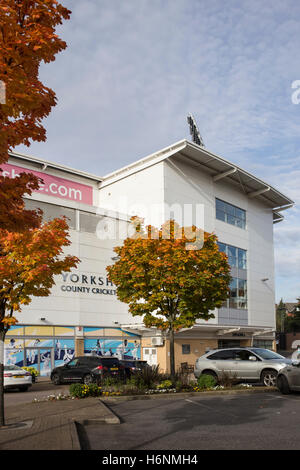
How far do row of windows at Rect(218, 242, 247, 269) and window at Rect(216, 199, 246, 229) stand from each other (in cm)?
235

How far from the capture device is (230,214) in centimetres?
4619

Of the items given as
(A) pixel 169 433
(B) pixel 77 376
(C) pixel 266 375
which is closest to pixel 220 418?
(A) pixel 169 433

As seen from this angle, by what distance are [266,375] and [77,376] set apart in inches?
376

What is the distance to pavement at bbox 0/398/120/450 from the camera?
25.8ft

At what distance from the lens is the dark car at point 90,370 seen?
22.7 metres

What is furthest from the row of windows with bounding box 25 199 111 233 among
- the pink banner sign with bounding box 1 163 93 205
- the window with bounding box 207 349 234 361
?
the window with bounding box 207 349 234 361

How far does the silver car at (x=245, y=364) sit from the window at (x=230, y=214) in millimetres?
25019

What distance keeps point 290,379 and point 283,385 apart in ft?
1.59

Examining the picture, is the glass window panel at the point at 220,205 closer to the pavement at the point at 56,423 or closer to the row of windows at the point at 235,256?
the row of windows at the point at 235,256

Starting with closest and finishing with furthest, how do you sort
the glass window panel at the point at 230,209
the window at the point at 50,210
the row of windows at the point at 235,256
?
the window at the point at 50,210 < the row of windows at the point at 235,256 < the glass window panel at the point at 230,209

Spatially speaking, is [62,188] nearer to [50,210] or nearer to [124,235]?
[124,235]

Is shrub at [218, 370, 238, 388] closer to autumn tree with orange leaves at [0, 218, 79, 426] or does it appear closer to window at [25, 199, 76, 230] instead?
autumn tree with orange leaves at [0, 218, 79, 426]

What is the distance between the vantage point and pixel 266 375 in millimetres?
18625

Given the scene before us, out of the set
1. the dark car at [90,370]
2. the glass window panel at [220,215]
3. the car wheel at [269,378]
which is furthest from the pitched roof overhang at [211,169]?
the car wheel at [269,378]
